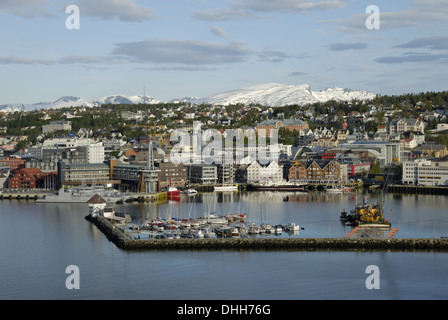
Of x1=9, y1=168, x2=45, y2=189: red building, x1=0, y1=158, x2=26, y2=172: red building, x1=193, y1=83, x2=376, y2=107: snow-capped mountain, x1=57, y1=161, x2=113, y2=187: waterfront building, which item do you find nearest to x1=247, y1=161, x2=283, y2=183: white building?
x1=57, y1=161, x2=113, y2=187: waterfront building

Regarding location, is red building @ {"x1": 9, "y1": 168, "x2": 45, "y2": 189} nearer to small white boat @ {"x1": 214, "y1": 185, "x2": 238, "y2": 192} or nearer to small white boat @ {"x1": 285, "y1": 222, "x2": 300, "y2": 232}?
small white boat @ {"x1": 214, "y1": 185, "x2": 238, "y2": 192}

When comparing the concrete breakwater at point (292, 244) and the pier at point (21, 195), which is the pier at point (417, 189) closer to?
the pier at point (21, 195)

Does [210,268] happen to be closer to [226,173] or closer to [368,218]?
[368,218]

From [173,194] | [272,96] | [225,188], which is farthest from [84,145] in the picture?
[272,96]

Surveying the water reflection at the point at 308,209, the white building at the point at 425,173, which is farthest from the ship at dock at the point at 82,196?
the white building at the point at 425,173
